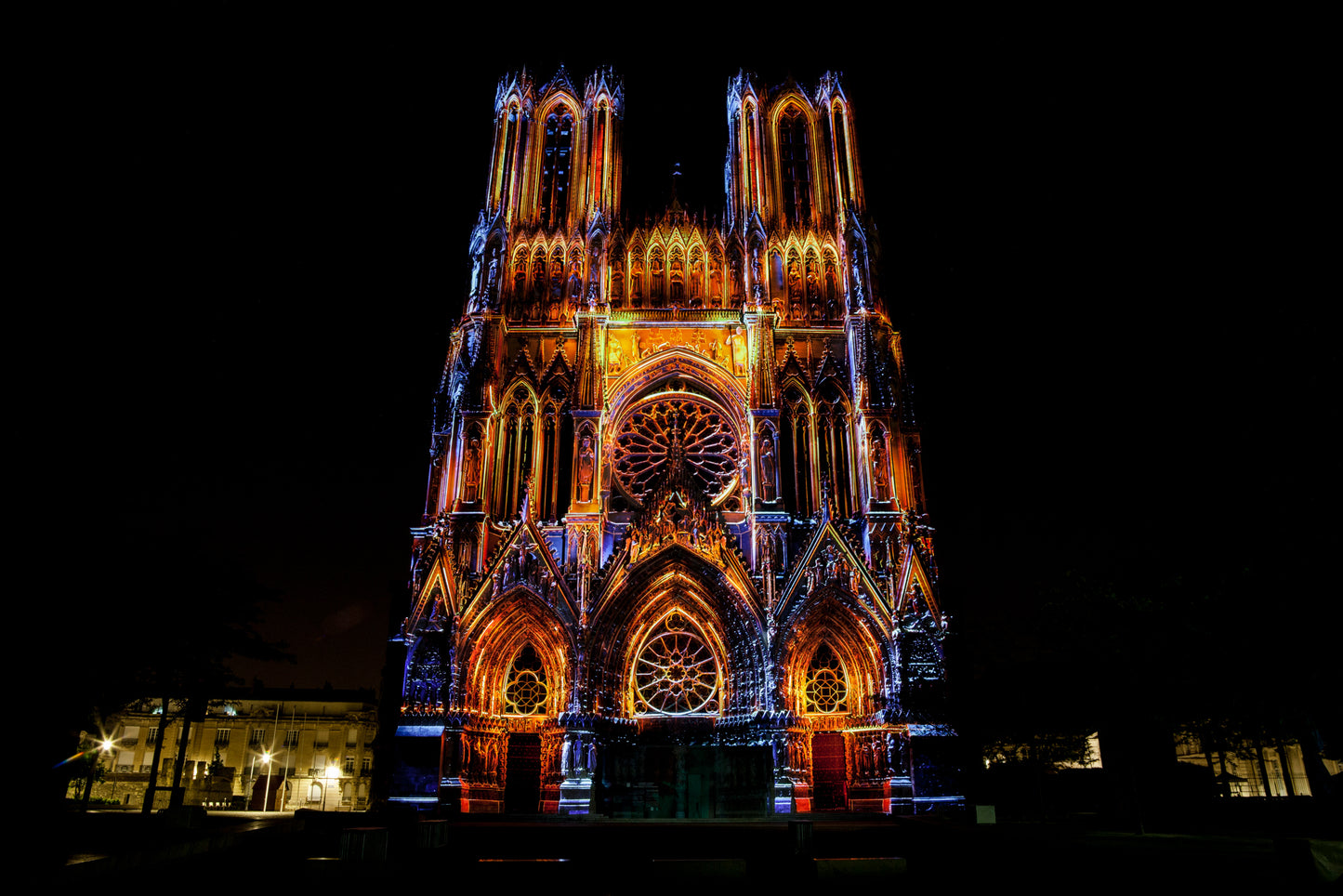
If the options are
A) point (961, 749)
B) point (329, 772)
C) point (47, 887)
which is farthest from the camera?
point (329, 772)

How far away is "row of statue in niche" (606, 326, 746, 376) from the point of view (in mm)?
32156

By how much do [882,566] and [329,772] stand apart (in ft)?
146

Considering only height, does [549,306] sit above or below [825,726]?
above

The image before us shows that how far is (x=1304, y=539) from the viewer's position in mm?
14586

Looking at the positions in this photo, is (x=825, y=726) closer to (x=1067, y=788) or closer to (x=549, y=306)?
(x=1067, y=788)

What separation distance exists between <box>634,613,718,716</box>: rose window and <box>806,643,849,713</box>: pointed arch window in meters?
2.97

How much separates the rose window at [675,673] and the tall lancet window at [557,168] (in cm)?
1799

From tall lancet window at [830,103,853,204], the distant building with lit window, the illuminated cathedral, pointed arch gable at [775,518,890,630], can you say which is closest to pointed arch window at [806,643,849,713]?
the illuminated cathedral

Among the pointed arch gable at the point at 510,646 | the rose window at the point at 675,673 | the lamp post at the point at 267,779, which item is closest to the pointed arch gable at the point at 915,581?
the rose window at the point at 675,673

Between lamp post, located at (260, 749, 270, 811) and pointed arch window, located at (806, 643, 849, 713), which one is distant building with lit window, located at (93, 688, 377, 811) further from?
pointed arch window, located at (806, 643, 849, 713)

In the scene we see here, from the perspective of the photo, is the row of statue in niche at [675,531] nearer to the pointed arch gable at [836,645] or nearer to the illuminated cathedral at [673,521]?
the illuminated cathedral at [673,521]

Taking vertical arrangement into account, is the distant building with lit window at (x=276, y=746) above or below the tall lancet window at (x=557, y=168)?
below

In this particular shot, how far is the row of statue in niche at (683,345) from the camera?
32.2 meters

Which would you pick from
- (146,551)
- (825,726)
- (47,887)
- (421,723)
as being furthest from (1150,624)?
(146,551)
